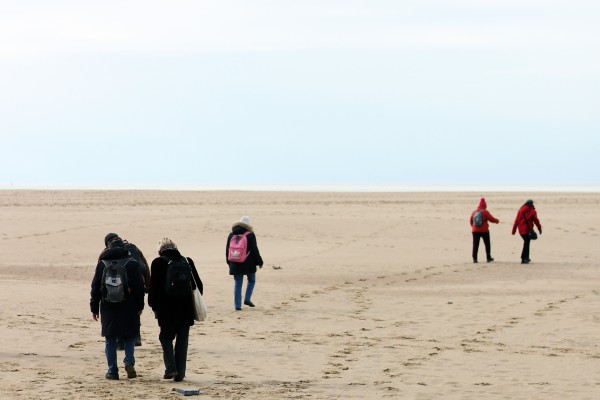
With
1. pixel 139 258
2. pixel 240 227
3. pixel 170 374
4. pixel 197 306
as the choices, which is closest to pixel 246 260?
pixel 240 227

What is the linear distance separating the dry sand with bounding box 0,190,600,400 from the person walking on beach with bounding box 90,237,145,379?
382 mm

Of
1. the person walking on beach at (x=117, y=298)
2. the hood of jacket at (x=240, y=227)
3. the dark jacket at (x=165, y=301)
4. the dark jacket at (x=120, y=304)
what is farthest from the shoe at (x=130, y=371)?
the hood of jacket at (x=240, y=227)

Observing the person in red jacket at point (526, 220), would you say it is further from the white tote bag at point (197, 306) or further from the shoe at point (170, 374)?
the shoe at point (170, 374)

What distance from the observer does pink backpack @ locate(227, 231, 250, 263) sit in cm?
1691

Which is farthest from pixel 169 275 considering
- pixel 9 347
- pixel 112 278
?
pixel 9 347

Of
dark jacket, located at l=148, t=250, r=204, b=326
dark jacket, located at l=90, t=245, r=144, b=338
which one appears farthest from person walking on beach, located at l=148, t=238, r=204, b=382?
dark jacket, located at l=90, t=245, r=144, b=338

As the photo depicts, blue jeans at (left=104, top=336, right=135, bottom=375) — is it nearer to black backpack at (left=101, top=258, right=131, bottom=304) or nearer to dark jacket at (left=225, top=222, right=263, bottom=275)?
black backpack at (left=101, top=258, right=131, bottom=304)

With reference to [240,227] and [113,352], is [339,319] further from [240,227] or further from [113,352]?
[113,352]

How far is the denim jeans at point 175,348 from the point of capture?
10.8 meters

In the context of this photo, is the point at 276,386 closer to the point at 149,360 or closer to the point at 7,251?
the point at 149,360

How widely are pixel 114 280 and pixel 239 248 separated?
643cm

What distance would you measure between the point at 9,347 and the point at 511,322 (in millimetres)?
7082

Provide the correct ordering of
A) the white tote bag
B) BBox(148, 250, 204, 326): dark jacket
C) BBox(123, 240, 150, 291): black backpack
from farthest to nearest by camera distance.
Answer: BBox(123, 240, 150, 291): black backpack, the white tote bag, BBox(148, 250, 204, 326): dark jacket

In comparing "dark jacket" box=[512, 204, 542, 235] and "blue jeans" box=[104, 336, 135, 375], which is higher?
"dark jacket" box=[512, 204, 542, 235]
